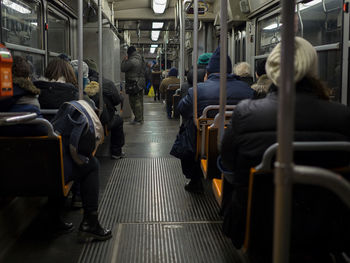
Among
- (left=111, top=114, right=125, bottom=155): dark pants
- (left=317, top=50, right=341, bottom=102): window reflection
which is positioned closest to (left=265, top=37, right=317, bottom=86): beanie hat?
(left=317, top=50, right=341, bottom=102): window reflection

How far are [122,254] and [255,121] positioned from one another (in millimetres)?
1342

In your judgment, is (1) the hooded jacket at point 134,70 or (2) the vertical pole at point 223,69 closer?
(2) the vertical pole at point 223,69

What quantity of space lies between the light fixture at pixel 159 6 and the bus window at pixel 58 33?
354 cm

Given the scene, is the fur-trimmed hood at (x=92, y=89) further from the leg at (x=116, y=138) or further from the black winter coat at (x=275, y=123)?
the black winter coat at (x=275, y=123)

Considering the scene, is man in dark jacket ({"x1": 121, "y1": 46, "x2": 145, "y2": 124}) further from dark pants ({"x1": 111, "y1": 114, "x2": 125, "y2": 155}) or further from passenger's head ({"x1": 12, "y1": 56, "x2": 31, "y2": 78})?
passenger's head ({"x1": 12, "y1": 56, "x2": 31, "y2": 78})

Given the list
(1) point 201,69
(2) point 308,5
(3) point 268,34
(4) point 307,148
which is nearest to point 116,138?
(1) point 201,69

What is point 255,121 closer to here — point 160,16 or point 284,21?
point 284,21

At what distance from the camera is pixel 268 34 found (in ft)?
23.4

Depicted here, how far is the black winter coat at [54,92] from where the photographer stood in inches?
144

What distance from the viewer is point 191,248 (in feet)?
9.11

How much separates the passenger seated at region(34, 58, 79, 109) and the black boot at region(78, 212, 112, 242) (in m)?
1.27

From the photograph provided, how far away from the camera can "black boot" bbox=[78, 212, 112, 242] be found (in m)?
2.83

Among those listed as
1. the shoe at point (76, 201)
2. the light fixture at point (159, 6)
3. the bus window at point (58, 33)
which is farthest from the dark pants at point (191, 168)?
the light fixture at point (159, 6)

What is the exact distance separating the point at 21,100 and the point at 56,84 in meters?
0.97
